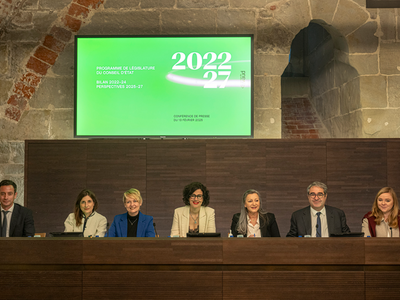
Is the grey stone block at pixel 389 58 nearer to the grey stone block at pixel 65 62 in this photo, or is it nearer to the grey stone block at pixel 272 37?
the grey stone block at pixel 272 37

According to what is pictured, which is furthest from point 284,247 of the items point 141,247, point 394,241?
point 141,247

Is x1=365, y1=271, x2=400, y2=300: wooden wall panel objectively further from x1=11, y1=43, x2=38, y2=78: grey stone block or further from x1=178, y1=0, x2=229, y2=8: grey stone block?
x1=11, y1=43, x2=38, y2=78: grey stone block

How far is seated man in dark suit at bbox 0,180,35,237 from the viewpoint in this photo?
3.60m

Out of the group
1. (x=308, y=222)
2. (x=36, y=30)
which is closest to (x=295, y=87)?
(x=308, y=222)

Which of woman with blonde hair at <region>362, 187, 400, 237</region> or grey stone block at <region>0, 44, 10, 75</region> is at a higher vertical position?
grey stone block at <region>0, 44, 10, 75</region>

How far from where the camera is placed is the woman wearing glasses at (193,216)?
3.77 meters

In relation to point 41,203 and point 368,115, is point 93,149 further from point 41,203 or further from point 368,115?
point 368,115

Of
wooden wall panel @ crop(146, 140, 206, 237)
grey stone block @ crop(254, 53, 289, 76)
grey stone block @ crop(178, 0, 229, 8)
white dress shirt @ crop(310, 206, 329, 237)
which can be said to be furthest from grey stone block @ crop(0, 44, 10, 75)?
white dress shirt @ crop(310, 206, 329, 237)

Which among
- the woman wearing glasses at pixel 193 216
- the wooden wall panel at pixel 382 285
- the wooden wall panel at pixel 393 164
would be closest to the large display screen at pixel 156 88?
the woman wearing glasses at pixel 193 216

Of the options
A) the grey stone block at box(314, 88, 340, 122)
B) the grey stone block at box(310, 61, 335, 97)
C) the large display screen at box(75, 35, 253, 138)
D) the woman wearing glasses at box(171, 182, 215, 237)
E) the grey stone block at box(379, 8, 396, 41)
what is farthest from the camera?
the grey stone block at box(310, 61, 335, 97)

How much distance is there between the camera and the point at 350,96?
17.5 ft

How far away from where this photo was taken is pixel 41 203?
4676 millimetres

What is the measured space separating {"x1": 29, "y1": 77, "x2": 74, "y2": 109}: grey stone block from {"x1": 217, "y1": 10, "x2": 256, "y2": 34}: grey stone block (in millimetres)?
2024

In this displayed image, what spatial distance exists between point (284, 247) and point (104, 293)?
112cm
